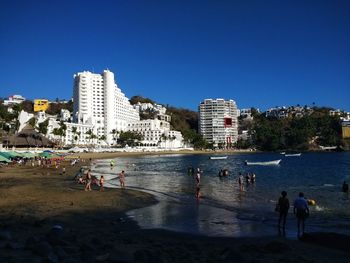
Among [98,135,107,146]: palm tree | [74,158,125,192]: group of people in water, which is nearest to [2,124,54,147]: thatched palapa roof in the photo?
[74,158,125,192]: group of people in water

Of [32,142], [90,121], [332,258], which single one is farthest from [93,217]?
[90,121]

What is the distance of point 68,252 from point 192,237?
6.18 meters

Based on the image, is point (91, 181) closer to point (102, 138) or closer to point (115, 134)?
point (102, 138)

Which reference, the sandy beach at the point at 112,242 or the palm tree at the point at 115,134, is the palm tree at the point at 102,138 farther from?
the sandy beach at the point at 112,242

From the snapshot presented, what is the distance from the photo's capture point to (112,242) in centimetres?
1177

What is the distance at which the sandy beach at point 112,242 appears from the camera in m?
8.89

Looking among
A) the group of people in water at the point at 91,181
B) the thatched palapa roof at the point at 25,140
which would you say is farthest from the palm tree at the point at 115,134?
the group of people in water at the point at 91,181

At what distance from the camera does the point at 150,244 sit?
1203 centimetres

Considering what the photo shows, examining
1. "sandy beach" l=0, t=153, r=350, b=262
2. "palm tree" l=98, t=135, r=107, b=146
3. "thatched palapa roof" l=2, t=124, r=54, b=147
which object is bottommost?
"sandy beach" l=0, t=153, r=350, b=262

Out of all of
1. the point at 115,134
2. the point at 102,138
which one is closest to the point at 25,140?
the point at 102,138

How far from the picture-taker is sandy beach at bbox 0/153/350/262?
29.2ft

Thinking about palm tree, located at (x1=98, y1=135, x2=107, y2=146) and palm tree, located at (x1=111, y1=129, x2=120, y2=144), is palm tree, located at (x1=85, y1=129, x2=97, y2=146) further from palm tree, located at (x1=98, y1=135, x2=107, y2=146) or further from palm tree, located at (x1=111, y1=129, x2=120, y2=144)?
palm tree, located at (x1=111, y1=129, x2=120, y2=144)

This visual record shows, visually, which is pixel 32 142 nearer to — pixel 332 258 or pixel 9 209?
pixel 9 209

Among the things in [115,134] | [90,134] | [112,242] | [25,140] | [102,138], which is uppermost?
[115,134]
